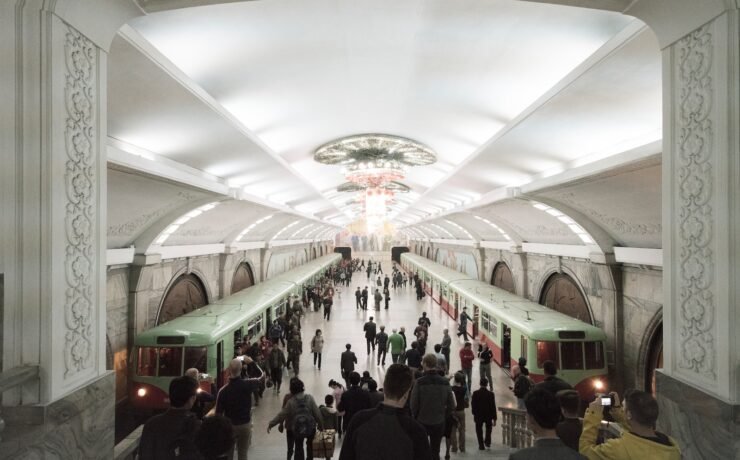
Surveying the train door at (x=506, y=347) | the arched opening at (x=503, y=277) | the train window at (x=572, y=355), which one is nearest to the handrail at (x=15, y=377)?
the train window at (x=572, y=355)

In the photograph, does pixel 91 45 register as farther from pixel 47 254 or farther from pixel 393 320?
pixel 393 320

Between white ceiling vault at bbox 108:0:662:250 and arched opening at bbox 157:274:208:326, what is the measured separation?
100 inches

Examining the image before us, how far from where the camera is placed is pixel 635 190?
20.9ft

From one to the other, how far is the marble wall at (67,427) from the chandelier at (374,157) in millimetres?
8424

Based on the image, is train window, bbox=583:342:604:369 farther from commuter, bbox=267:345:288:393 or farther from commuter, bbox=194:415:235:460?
commuter, bbox=194:415:235:460

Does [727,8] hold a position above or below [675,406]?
above

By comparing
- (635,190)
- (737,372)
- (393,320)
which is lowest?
(393,320)

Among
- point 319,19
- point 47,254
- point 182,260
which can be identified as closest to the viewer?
point 47,254

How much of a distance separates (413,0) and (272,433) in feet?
21.5

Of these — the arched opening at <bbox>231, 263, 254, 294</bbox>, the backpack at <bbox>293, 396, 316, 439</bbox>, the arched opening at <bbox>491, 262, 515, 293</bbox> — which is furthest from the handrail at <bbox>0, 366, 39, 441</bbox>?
the arched opening at <bbox>491, 262, 515, 293</bbox>

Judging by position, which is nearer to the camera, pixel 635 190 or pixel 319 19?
pixel 319 19

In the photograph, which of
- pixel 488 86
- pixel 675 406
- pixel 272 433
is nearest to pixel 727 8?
pixel 675 406

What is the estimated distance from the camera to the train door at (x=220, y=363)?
814cm

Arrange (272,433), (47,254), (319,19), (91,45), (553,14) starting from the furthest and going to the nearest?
(272,433) → (319,19) → (553,14) → (91,45) → (47,254)
